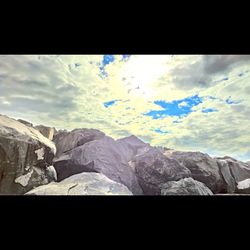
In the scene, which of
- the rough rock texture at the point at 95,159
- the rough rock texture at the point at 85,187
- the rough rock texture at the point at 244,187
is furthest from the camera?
the rough rock texture at the point at 95,159

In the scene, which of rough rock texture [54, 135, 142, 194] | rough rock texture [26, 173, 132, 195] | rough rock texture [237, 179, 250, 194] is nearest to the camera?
rough rock texture [26, 173, 132, 195]

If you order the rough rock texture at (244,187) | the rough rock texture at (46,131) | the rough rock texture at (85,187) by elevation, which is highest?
the rough rock texture at (46,131)

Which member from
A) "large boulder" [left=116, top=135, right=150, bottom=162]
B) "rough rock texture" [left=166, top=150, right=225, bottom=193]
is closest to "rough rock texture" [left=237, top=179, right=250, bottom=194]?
"rough rock texture" [left=166, top=150, right=225, bottom=193]

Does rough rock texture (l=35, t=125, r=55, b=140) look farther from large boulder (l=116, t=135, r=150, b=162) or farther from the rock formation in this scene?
large boulder (l=116, t=135, r=150, b=162)

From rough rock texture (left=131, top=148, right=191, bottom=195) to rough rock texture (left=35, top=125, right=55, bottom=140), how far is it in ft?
3.10

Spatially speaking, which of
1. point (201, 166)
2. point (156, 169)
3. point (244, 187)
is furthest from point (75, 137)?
point (244, 187)

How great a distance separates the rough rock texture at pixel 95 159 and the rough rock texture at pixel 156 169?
0.34ft

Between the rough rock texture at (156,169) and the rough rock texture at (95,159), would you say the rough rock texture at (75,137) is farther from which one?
the rough rock texture at (156,169)

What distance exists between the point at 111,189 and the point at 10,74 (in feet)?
5.23

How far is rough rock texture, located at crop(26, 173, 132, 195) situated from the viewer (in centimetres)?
256

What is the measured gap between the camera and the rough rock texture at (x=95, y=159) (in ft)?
9.20

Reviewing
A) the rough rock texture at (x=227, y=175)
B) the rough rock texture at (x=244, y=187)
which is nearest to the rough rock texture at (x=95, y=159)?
the rough rock texture at (x=227, y=175)

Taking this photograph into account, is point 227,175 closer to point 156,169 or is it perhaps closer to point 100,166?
point 156,169
